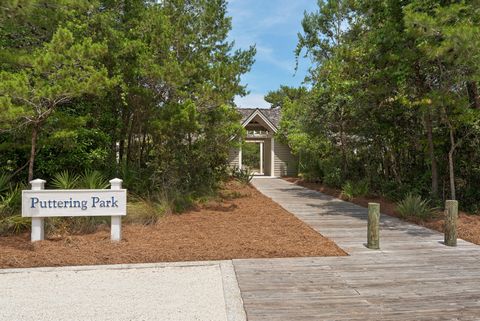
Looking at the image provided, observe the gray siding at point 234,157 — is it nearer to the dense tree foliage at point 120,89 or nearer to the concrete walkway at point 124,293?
the dense tree foliage at point 120,89

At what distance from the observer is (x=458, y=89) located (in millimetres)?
8148

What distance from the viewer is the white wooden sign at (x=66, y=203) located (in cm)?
566

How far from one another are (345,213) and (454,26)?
16.5 feet

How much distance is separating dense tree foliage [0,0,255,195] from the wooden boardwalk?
170 inches

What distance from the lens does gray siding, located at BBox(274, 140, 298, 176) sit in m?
23.1

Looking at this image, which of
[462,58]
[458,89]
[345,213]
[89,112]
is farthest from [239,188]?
[462,58]

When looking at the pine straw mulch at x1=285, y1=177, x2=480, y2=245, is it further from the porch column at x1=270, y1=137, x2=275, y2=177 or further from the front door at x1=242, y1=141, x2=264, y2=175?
the front door at x1=242, y1=141, x2=264, y2=175

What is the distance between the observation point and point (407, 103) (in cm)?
788

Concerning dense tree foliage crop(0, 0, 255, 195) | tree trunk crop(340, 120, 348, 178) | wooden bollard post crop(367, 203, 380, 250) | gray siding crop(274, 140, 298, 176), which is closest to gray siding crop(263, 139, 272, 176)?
gray siding crop(274, 140, 298, 176)

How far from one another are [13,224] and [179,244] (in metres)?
3.11

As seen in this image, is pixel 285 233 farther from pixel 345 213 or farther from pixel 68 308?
pixel 68 308

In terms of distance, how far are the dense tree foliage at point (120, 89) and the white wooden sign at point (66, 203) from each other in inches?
51.2

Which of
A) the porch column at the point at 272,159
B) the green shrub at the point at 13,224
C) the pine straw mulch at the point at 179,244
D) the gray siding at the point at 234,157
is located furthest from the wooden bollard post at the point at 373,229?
the porch column at the point at 272,159

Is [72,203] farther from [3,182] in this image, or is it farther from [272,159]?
[272,159]
